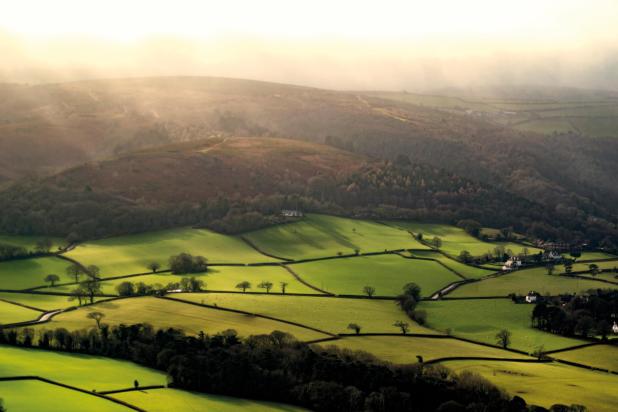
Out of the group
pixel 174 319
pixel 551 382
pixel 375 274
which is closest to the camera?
pixel 551 382

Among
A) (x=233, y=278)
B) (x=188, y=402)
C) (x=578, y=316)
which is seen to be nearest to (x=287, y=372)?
(x=188, y=402)

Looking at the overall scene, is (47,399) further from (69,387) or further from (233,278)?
(233,278)

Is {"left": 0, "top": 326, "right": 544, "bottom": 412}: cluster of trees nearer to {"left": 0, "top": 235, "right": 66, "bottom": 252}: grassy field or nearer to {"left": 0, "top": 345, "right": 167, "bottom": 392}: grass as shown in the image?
{"left": 0, "top": 345, "right": 167, "bottom": 392}: grass

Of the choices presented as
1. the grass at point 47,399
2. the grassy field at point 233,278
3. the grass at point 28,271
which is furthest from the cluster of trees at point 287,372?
the grass at point 28,271

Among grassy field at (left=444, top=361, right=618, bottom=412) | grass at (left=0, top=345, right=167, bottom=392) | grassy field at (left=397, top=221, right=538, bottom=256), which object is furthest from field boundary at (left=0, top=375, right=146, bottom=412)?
grassy field at (left=397, top=221, right=538, bottom=256)

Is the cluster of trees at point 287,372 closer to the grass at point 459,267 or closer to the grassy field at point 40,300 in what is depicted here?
the grassy field at point 40,300
